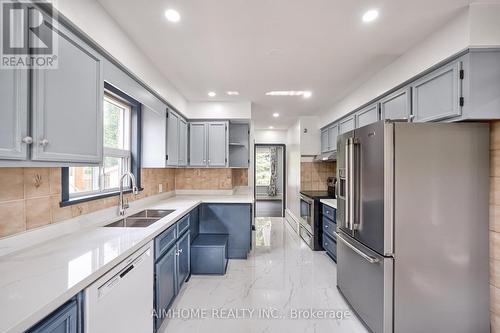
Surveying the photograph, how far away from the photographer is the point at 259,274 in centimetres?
290

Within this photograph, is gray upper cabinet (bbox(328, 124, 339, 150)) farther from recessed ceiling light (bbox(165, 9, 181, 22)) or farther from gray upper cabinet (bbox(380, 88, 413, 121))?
recessed ceiling light (bbox(165, 9, 181, 22))

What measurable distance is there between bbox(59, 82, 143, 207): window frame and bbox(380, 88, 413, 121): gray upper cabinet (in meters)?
2.66

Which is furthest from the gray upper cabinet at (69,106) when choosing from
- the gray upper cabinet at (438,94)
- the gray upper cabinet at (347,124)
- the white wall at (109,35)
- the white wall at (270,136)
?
the white wall at (270,136)

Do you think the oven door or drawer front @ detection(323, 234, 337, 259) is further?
the oven door

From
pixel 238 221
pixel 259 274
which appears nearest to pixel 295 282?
pixel 259 274

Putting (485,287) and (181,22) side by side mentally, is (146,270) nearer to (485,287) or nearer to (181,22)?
(181,22)

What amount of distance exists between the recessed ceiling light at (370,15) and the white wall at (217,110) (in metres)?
2.28

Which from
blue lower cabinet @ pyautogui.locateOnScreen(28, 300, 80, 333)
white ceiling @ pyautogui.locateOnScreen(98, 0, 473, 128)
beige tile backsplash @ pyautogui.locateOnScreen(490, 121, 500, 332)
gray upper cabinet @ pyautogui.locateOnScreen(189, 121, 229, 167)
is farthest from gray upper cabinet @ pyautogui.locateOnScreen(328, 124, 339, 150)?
blue lower cabinet @ pyautogui.locateOnScreen(28, 300, 80, 333)

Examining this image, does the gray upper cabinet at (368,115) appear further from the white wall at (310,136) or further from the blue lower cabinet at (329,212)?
the white wall at (310,136)

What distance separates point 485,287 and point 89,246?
9.36ft

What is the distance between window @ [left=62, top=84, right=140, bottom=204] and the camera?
1804 millimetres

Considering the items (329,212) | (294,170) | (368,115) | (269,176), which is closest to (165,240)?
(329,212)

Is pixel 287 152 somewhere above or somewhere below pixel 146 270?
above

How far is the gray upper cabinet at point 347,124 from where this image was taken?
3246 millimetres
